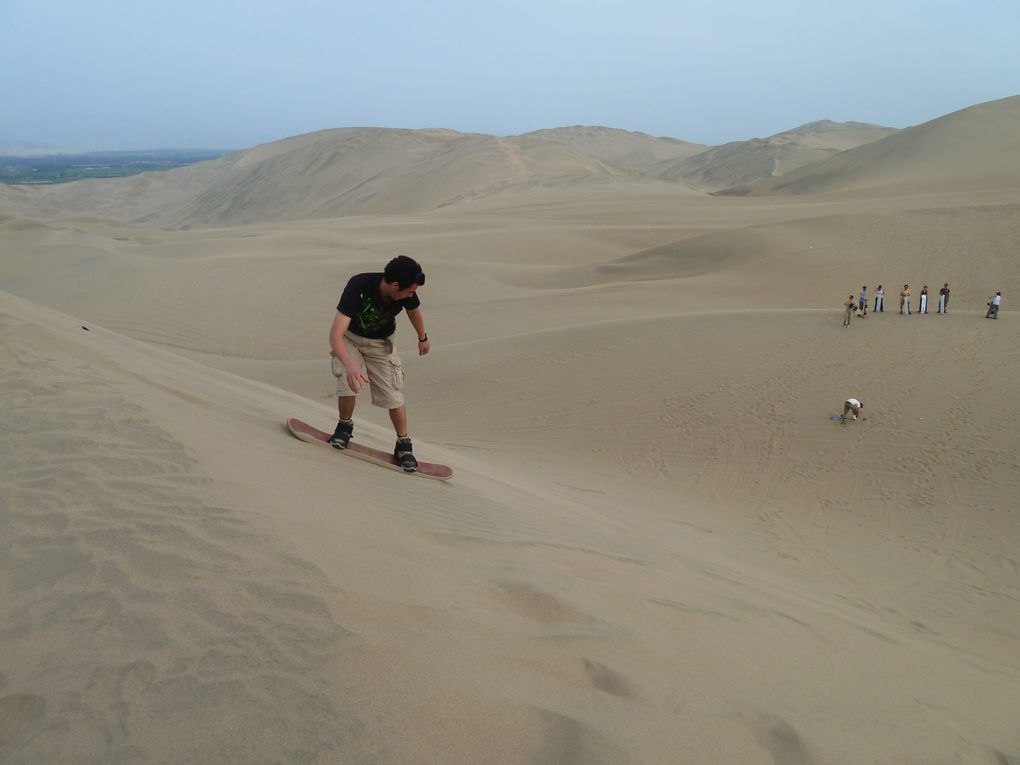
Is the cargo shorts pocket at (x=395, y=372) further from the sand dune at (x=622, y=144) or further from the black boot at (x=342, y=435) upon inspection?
the sand dune at (x=622, y=144)

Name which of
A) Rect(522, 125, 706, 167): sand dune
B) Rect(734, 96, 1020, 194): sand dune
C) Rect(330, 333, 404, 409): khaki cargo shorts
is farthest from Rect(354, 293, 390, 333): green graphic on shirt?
Rect(522, 125, 706, 167): sand dune

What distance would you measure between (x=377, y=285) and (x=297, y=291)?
14448mm

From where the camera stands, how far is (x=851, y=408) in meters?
8.37

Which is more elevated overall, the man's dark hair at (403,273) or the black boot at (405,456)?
the man's dark hair at (403,273)

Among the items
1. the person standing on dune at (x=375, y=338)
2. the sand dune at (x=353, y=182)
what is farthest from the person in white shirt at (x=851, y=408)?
the sand dune at (x=353, y=182)

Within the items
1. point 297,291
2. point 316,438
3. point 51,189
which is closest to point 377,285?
point 316,438

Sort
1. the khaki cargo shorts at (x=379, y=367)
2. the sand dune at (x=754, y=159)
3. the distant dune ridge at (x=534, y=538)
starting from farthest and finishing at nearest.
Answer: the sand dune at (x=754, y=159) → the khaki cargo shorts at (x=379, y=367) → the distant dune ridge at (x=534, y=538)

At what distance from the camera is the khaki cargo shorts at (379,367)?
4.82m

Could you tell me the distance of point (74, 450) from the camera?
11.5 ft

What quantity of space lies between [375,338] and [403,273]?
613mm

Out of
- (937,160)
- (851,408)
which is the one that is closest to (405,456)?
(851,408)

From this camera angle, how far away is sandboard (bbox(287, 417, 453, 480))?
5.03 metres

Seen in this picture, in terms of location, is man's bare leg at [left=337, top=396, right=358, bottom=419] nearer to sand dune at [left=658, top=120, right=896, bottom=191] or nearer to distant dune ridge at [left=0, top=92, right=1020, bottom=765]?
distant dune ridge at [left=0, top=92, right=1020, bottom=765]

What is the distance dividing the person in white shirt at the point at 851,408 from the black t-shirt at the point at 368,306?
19.2 ft
